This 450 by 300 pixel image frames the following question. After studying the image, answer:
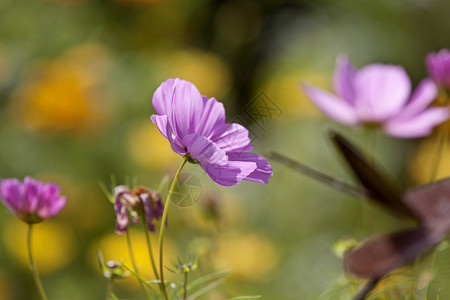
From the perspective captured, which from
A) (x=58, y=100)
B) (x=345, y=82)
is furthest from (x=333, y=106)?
(x=58, y=100)

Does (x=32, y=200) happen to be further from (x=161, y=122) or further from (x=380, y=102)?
(x=380, y=102)

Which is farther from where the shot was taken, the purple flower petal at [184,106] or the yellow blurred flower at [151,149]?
the yellow blurred flower at [151,149]

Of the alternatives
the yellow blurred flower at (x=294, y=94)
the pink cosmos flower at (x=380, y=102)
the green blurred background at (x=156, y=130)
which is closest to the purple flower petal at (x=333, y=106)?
the pink cosmos flower at (x=380, y=102)

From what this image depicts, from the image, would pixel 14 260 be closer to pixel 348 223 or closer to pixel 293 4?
pixel 348 223

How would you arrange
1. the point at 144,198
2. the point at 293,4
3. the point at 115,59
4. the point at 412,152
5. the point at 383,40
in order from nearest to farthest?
the point at 144,198, the point at 115,59, the point at 412,152, the point at 383,40, the point at 293,4

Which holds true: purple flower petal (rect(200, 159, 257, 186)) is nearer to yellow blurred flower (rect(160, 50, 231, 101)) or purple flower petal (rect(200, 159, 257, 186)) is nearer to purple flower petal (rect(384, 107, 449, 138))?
purple flower petal (rect(384, 107, 449, 138))

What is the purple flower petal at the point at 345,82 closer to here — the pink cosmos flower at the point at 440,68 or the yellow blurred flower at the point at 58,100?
the pink cosmos flower at the point at 440,68

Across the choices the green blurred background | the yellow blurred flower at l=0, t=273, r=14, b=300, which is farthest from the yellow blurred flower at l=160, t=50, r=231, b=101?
the yellow blurred flower at l=0, t=273, r=14, b=300

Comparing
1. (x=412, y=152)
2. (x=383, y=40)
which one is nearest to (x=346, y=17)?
(x=383, y=40)
